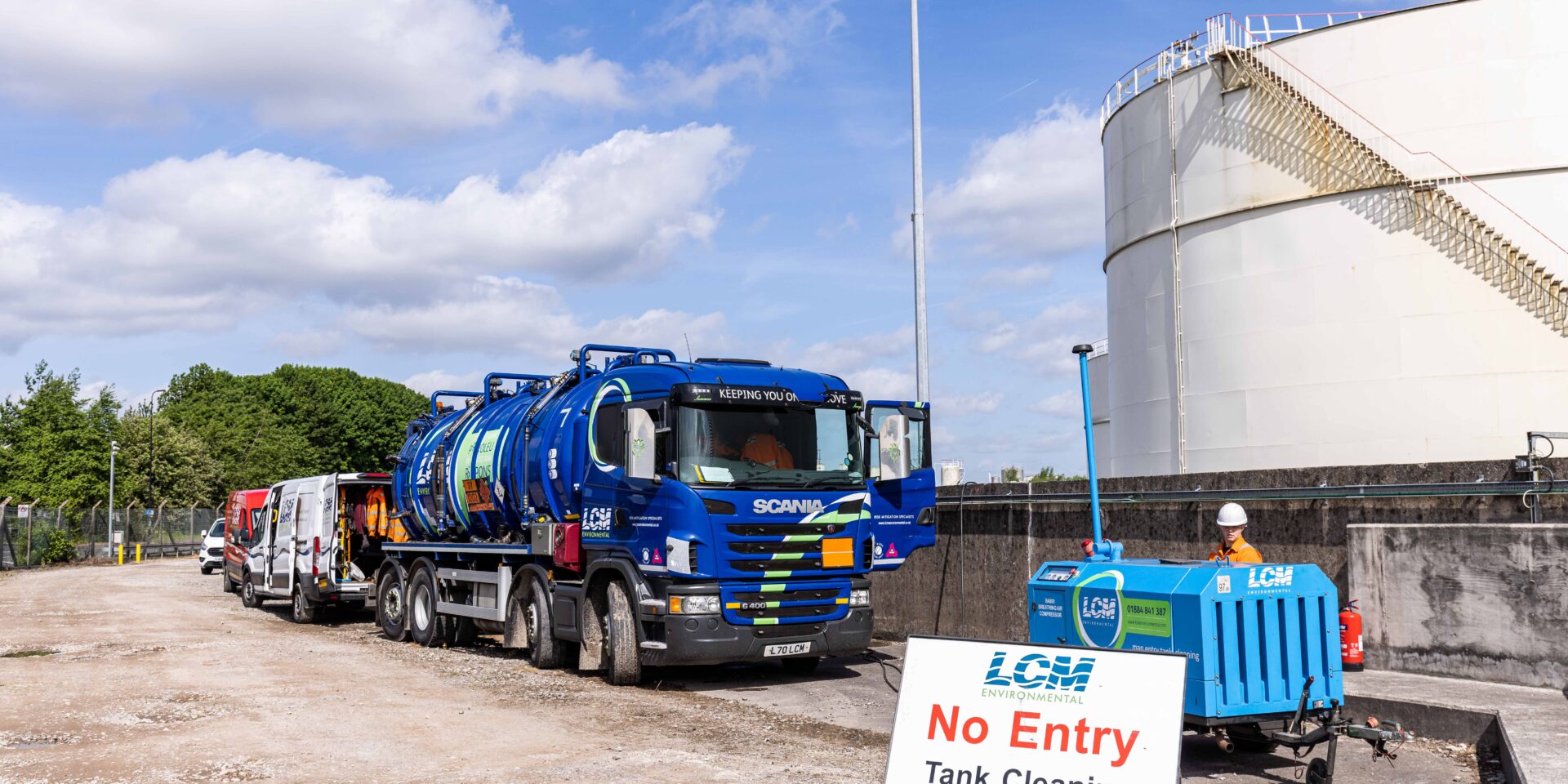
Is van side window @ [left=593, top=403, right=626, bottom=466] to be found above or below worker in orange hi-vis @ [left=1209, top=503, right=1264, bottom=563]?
above

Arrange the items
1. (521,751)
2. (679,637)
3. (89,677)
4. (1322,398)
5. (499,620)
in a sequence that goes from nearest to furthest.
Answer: (521,751) < (679,637) < (89,677) < (499,620) < (1322,398)

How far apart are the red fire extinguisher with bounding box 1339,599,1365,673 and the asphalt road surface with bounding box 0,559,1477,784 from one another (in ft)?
6.11

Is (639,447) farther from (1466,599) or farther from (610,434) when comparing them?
(1466,599)

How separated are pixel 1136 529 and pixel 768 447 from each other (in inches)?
186

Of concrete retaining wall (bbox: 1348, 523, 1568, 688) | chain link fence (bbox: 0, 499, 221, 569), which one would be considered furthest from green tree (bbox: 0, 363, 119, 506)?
concrete retaining wall (bbox: 1348, 523, 1568, 688)

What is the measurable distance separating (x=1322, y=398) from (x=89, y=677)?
64.8ft

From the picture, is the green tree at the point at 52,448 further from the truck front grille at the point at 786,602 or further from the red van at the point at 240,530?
the truck front grille at the point at 786,602

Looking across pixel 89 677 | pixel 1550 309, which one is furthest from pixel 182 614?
pixel 1550 309

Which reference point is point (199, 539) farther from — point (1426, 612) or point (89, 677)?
point (1426, 612)

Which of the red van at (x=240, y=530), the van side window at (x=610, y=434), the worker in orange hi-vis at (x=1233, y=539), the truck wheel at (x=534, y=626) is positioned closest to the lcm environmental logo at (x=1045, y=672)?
the worker in orange hi-vis at (x=1233, y=539)

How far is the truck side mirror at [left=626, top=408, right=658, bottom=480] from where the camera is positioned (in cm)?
1287

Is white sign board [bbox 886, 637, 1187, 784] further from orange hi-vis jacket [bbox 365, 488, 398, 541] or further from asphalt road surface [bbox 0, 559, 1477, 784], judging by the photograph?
orange hi-vis jacket [bbox 365, 488, 398, 541]

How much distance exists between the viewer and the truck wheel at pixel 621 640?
44.4ft

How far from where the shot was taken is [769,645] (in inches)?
516
